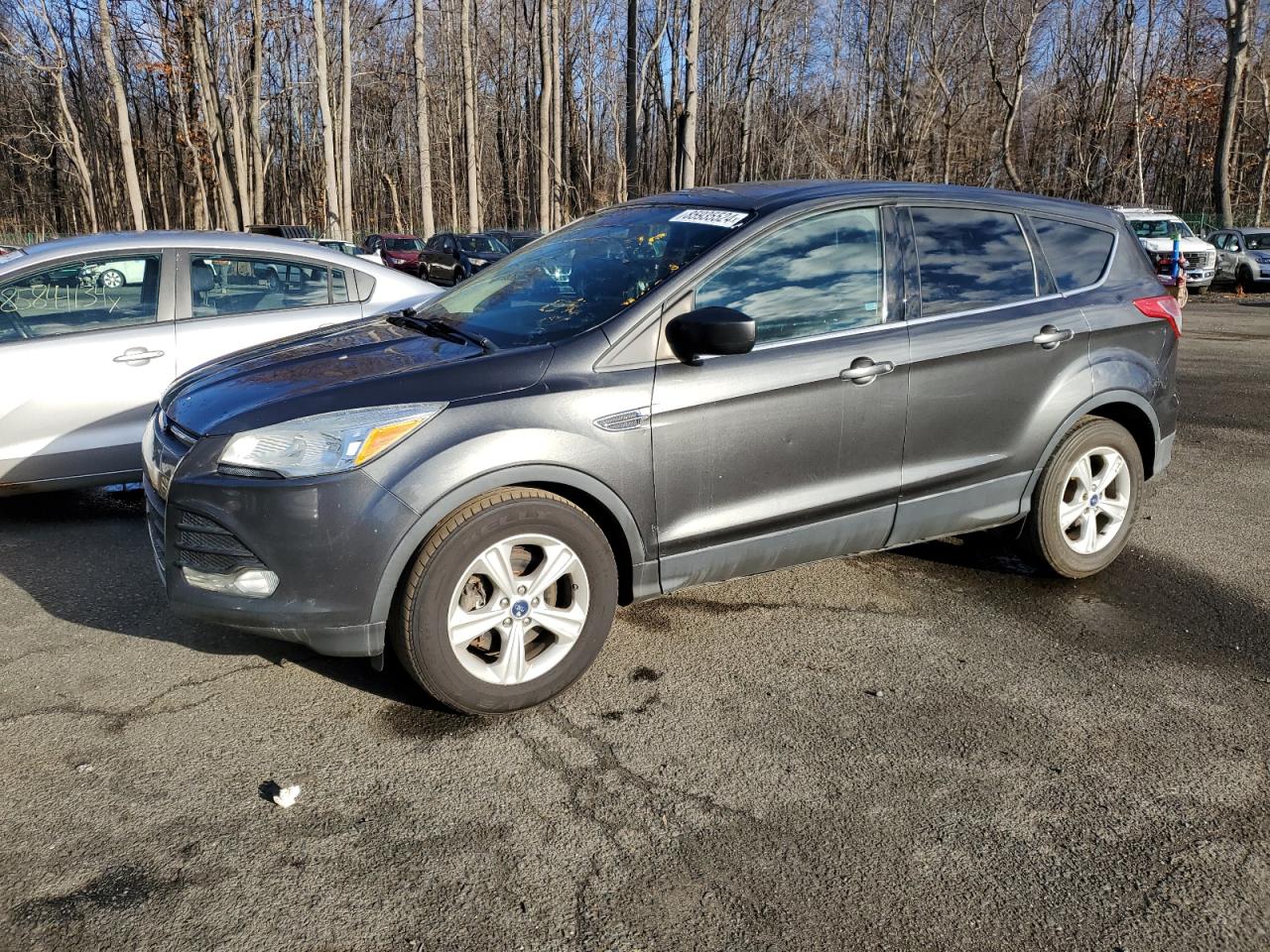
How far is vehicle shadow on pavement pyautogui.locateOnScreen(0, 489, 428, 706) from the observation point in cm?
382

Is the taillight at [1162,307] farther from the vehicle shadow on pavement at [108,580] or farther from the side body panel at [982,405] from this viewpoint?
the vehicle shadow on pavement at [108,580]

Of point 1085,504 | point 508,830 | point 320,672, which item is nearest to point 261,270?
point 320,672

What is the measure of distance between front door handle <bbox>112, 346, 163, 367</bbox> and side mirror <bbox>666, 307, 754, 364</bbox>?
11.5ft

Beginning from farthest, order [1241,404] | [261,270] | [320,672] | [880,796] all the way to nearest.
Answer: [1241,404]
[261,270]
[320,672]
[880,796]

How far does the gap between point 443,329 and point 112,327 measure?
270cm

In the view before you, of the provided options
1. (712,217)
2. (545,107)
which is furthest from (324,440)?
(545,107)

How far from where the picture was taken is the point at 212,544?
319 cm

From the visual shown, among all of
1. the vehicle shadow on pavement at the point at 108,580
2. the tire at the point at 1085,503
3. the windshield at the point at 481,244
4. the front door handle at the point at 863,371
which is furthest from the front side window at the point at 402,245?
the front door handle at the point at 863,371

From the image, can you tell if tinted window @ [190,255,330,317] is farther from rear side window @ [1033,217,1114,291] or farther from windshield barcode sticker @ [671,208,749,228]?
rear side window @ [1033,217,1114,291]

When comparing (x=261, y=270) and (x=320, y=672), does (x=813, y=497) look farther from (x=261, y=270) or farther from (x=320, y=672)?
(x=261, y=270)

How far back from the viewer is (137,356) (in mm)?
5469

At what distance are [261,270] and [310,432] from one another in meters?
3.44

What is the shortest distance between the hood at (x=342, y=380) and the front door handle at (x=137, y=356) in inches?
71.1

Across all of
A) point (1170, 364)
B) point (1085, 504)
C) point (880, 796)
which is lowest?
point (880, 796)
